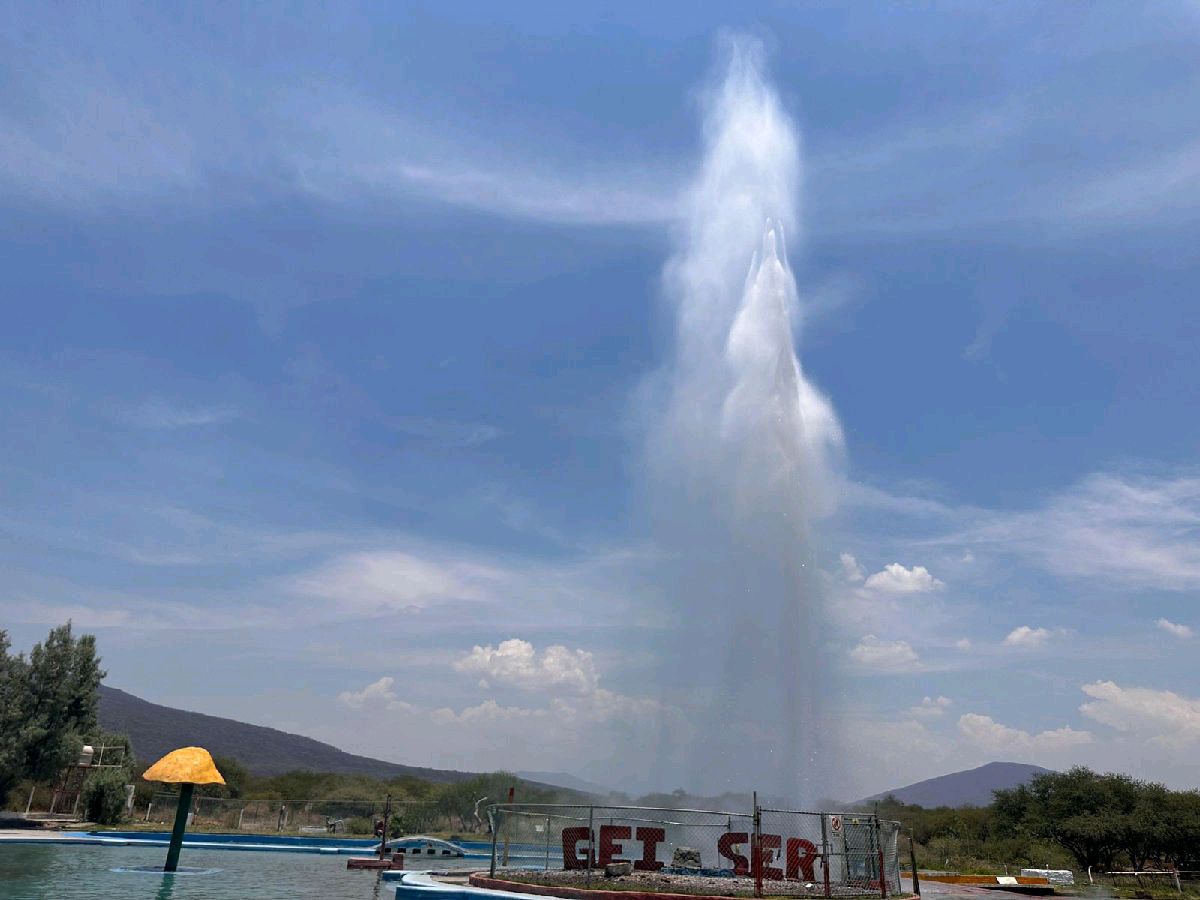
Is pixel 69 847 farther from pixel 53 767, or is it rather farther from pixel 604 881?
pixel 604 881

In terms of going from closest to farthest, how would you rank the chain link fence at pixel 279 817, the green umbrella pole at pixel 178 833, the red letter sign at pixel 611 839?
the red letter sign at pixel 611 839
the green umbrella pole at pixel 178 833
the chain link fence at pixel 279 817

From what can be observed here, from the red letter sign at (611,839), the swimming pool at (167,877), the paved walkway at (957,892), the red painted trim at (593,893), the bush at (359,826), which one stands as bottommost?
the swimming pool at (167,877)

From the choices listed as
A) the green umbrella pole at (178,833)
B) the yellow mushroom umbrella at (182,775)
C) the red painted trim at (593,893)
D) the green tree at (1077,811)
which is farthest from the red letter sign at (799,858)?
the green tree at (1077,811)

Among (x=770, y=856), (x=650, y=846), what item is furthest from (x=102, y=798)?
(x=770, y=856)

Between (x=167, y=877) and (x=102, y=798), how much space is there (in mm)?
32580

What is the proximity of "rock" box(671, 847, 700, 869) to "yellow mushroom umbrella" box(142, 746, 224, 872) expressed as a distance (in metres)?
14.3

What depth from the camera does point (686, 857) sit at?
80.0 feet

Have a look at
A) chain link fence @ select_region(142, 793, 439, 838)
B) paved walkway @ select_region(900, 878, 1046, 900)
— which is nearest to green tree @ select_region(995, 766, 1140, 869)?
paved walkway @ select_region(900, 878, 1046, 900)

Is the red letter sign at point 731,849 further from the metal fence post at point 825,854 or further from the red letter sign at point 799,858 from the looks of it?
the metal fence post at point 825,854

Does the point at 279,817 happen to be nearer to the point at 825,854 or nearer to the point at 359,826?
Result: the point at 359,826

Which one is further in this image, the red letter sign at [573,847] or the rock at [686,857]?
the rock at [686,857]

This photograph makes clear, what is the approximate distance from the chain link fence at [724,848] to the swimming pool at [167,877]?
5876 millimetres

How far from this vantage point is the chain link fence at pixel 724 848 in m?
20.5

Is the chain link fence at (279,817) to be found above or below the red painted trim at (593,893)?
above
